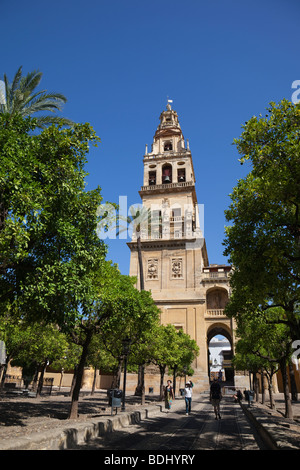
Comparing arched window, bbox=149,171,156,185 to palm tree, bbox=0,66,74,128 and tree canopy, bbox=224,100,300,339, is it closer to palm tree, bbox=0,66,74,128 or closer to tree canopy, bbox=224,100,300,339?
palm tree, bbox=0,66,74,128

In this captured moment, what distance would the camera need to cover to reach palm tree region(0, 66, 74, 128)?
510 inches

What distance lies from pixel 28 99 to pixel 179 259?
3302cm

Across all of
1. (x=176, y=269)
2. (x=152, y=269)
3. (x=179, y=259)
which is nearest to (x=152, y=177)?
(x=179, y=259)

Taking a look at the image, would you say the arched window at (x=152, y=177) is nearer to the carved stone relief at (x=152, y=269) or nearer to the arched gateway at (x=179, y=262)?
the arched gateway at (x=179, y=262)

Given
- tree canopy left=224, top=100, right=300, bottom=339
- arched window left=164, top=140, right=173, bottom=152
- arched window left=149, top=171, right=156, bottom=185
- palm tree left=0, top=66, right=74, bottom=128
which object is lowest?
tree canopy left=224, top=100, right=300, bottom=339

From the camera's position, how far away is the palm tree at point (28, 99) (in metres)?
13.0

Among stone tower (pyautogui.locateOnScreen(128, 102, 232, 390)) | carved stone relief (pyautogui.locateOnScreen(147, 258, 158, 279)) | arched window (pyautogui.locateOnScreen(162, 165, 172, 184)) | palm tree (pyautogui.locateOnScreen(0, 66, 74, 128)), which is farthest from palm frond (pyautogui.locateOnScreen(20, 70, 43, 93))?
arched window (pyautogui.locateOnScreen(162, 165, 172, 184))

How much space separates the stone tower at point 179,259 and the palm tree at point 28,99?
2435cm

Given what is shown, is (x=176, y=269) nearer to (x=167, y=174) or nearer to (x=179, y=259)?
(x=179, y=259)

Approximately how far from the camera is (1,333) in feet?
64.1

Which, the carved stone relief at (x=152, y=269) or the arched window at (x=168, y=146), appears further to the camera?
the arched window at (x=168, y=146)

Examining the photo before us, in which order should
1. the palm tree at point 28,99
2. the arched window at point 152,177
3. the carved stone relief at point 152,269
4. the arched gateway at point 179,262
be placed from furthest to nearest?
the arched window at point 152,177 < the carved stone relief at point 152,269 < the arched gateway at point 179,262 < the palm tree at point 28,99

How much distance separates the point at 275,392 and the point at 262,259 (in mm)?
44655

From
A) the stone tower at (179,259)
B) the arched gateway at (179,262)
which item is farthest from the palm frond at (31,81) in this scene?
the arched gateway at (179,262)
